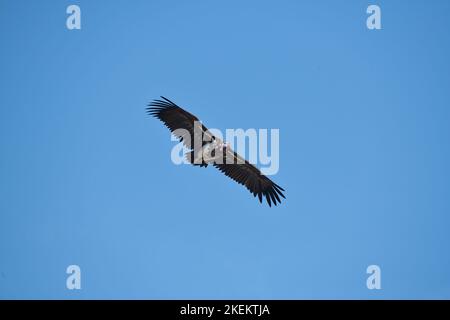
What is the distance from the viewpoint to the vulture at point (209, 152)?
16.7 metres

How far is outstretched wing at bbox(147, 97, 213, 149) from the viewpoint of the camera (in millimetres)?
16812

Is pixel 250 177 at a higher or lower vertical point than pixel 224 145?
lower

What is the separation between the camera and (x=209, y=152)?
1683cm

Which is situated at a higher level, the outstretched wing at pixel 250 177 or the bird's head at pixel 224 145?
the bird's head at pixel 224 145

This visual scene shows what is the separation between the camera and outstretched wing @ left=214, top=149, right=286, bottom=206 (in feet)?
56.8

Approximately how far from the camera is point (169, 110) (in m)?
17.1

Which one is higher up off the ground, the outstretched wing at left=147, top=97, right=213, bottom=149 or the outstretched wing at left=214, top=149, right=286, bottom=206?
the outstretched wing at left=147, top=97, right=213, bottom=149

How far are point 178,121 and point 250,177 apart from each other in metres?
2.91

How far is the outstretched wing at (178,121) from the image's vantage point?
1681cm

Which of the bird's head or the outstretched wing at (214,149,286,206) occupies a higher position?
the bird's head

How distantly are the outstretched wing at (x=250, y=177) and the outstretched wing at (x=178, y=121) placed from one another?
3.72ft
